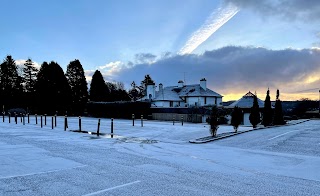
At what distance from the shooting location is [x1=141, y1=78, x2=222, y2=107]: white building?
65.4 metres

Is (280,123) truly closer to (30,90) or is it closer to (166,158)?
(166,158)

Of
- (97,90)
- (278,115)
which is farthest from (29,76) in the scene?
(278,115)

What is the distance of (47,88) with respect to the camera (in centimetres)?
6744

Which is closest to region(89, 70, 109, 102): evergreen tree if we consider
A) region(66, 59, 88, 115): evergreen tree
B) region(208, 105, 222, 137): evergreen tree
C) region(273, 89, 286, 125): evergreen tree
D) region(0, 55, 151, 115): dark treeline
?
region(0, 55, 151, 115): dark treeline

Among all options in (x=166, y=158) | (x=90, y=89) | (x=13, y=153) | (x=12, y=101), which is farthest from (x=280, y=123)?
(x=12, y=101)

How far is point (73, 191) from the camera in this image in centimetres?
675

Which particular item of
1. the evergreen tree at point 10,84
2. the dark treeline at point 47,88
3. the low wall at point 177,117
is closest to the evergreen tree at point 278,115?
the low wall at point 177,117

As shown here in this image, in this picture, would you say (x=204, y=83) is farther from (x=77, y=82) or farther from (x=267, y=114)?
(x=267, y=114)

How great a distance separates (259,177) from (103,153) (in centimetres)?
640

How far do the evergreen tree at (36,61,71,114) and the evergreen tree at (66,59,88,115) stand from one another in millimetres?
3606

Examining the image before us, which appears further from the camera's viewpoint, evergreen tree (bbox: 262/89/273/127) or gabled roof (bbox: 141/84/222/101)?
gabled roof (bbox: 141/84/222/101)

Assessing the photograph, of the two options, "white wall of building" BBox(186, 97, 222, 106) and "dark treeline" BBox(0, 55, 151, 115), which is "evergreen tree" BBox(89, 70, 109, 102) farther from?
"white wall of building" BBox(186, 97, 222, 106)

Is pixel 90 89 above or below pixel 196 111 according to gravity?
above

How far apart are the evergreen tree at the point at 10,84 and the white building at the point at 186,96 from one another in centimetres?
3034
